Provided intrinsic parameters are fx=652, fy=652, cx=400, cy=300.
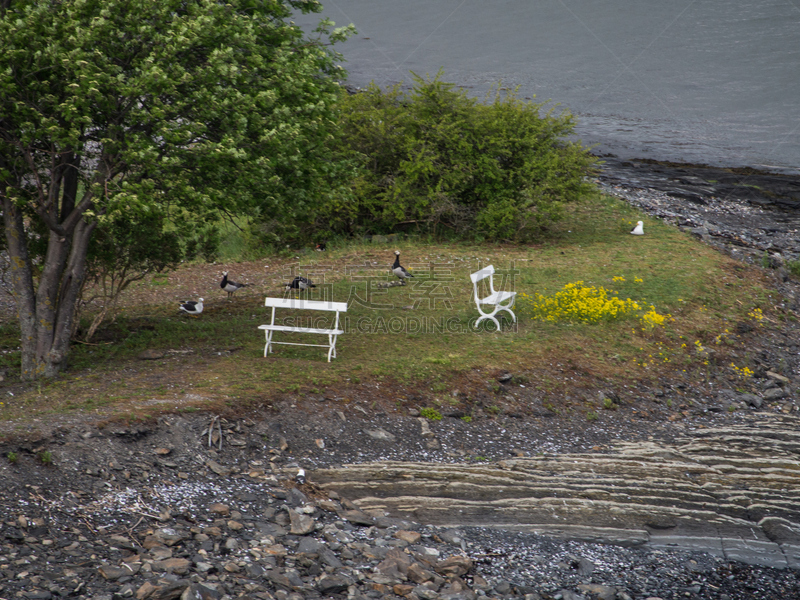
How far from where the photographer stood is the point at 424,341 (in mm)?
13547

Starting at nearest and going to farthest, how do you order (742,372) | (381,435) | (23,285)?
(381,435) < (23,285) < (742,372)

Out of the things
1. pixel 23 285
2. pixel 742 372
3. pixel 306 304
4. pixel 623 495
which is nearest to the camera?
pixel 623 495

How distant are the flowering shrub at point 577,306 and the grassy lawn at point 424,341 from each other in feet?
0.70

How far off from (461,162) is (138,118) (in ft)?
47.1

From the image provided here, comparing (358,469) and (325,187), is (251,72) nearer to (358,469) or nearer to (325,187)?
(325,187)

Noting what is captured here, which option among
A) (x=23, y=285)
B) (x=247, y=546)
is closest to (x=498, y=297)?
(x=247, y=546)

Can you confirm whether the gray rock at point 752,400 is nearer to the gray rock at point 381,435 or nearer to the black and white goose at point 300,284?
the gray rock at point 381,435

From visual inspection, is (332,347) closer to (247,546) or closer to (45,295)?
(45,295)

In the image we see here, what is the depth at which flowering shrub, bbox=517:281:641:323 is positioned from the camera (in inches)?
586

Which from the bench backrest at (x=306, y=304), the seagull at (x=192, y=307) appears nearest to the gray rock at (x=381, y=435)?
the bench backrest at (x=306, y=304)

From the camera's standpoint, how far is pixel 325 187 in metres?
12.6

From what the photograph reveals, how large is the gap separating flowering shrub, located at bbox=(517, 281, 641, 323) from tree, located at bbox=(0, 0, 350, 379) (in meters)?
6.41

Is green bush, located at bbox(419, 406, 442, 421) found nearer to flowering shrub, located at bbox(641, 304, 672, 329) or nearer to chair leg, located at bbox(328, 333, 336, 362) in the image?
chair leg, located at bbox(328, 333, 336, 362)

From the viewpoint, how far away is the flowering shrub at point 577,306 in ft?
48.8
